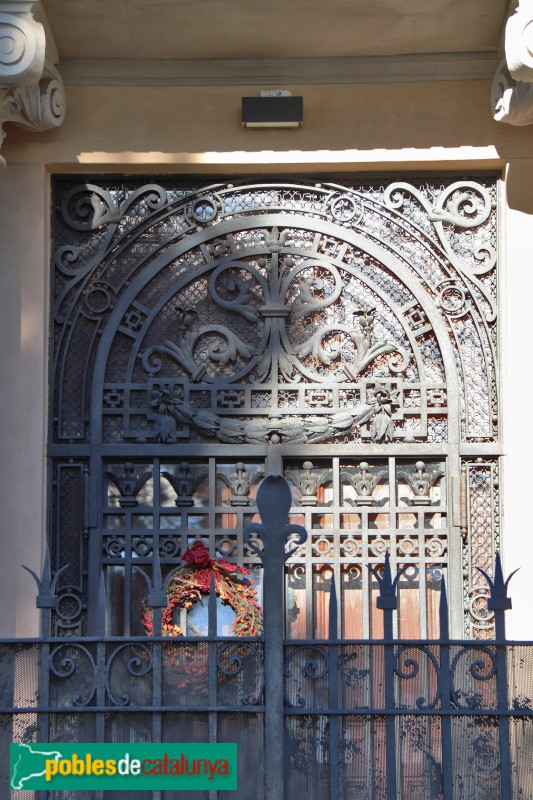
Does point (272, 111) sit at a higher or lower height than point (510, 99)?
higher

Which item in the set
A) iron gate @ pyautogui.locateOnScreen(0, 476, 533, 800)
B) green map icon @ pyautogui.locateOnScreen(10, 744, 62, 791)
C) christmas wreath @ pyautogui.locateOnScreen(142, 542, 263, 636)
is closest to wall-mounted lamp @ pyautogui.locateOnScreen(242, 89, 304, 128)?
christmas wreath @ pyautogui.locateOnScreen(142, 542, 263, 636)

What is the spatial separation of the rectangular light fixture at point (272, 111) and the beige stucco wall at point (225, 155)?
11 centimetres

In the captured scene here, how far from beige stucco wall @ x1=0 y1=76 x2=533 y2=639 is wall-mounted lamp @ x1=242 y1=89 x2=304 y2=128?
0.11 metres

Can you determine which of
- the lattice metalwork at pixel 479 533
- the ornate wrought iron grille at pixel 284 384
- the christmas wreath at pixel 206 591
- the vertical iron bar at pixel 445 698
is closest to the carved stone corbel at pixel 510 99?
the ornate wrought iron grille at pixel 284 384

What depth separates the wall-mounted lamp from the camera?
296 inches

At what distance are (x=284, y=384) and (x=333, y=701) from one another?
3168 millimetres

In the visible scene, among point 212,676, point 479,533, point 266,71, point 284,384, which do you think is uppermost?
point 266,71

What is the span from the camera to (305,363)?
769 centimetres

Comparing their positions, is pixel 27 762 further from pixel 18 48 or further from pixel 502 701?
pixel 18 48

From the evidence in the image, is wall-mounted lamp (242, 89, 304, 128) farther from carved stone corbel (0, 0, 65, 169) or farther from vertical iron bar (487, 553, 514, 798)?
vertical iron bar (487, 553, 514, 798)

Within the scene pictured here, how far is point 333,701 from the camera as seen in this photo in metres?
4.72

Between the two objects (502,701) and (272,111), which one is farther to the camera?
(272,111)

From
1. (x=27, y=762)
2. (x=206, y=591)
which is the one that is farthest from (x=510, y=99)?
(x=27, y=762)

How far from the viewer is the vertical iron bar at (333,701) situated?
4.66 m
